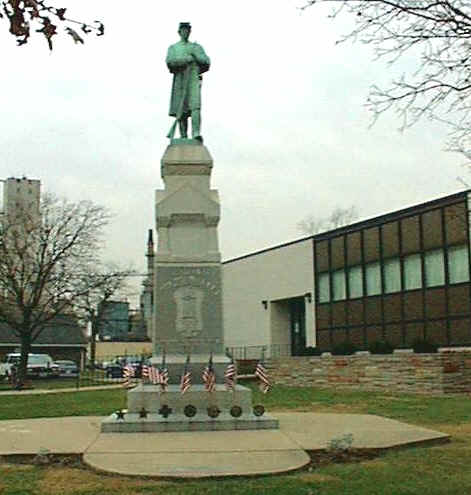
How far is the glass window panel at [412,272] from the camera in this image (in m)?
34.0

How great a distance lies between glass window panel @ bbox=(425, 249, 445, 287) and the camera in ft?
107

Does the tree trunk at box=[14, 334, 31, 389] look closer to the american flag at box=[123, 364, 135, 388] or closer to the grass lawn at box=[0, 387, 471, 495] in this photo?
the american flag at box=[123, 364, 135, 388]

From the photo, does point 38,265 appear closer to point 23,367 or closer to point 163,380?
point 23,367

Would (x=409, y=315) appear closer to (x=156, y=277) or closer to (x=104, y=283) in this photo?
(x=104, y=283)

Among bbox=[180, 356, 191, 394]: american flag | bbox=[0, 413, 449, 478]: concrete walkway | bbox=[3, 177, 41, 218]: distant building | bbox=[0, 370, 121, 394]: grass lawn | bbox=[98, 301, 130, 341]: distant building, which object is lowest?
bbox=[0, 370, 121, 394]: grass lawn

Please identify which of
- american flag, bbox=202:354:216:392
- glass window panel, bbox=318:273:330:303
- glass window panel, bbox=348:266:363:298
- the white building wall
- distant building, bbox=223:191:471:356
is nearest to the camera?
american flag, bbox=202:354:216:392

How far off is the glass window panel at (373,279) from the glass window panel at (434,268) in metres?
3.41

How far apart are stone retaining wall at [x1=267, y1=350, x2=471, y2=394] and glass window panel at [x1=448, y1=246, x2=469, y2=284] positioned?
5.15 m

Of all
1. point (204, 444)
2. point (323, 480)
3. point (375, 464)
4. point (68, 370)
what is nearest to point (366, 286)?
point (68, 370)

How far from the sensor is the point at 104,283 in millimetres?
43844

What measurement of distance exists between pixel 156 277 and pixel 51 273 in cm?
2513

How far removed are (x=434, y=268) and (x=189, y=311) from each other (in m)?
19.0

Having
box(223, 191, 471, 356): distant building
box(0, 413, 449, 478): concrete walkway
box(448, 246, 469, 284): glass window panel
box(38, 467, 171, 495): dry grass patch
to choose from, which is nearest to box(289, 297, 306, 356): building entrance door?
box(223, 191, 471, 356): distant building

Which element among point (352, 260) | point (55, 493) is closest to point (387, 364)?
point (352, 260)
